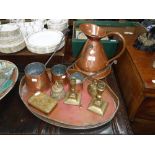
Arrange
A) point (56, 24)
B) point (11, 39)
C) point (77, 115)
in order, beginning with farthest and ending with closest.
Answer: point (56, 24)
point (11, 39)
point (77, 115)

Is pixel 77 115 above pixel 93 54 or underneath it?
underneath

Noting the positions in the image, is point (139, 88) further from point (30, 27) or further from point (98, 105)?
point (30, 27)

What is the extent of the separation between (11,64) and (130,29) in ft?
2.16

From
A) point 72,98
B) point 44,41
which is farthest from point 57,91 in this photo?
point 44,41

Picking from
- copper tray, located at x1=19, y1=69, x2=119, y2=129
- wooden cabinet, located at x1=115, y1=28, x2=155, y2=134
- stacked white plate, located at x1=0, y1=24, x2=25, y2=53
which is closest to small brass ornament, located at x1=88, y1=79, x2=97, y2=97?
copper tray, located at x1=19, y1=69, x2=119, y2=129

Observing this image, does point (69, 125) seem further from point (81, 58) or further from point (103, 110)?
point (81, 58)

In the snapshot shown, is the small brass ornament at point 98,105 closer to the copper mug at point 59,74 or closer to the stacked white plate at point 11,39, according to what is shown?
the copper mug at point 59,74

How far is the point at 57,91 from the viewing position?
0.69 m

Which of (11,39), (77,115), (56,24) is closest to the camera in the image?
(77,115)

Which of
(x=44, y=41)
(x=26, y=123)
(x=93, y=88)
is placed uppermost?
(x=44, y=41)

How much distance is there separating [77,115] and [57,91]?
12 cm

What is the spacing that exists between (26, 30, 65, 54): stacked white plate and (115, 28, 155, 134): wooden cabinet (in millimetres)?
330

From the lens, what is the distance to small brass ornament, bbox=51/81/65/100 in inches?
27.2

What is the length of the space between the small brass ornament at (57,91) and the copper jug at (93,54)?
0.13m
